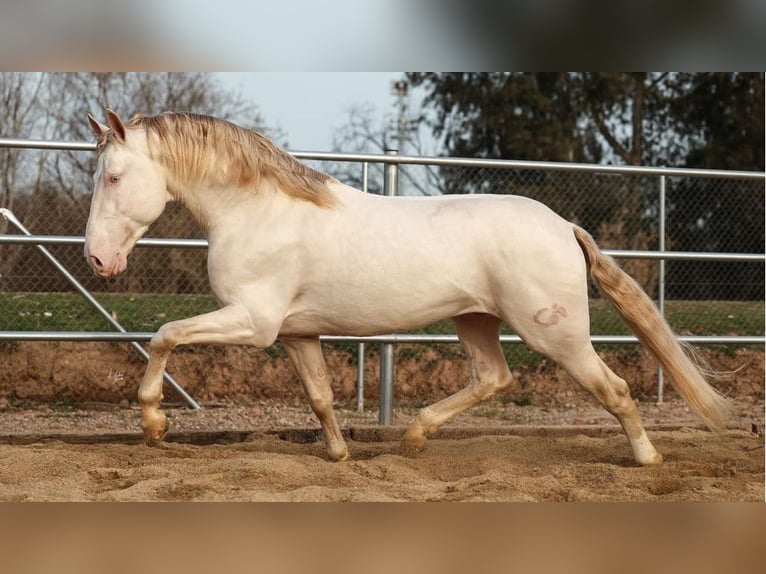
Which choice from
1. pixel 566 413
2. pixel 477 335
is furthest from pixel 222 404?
pixel 477 335

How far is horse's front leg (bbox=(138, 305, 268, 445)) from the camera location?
409 centimetres

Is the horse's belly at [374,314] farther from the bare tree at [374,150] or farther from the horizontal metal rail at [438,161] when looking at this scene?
the bare tree at [374,150]

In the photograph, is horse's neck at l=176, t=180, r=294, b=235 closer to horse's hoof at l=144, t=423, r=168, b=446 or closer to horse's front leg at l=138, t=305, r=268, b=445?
horse's front leg at l=138, t=305, r=268, b=445

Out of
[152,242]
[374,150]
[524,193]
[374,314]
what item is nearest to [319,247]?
[374,314]

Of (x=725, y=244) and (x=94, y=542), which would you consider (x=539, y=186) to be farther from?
(x=94, y=542)

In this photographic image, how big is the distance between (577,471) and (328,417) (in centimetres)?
125

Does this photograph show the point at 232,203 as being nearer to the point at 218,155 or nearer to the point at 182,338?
the point at 218,155

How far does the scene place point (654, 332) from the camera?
15.1ft

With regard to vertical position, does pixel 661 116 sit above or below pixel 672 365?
above

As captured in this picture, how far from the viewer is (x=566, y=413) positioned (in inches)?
297

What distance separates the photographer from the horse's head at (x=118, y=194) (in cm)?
414

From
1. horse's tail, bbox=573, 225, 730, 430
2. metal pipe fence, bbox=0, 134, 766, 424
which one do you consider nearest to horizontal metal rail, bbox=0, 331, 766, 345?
metal pipe fence, bbox=0, 134, 766, 424

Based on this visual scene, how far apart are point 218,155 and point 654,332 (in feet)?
7.51

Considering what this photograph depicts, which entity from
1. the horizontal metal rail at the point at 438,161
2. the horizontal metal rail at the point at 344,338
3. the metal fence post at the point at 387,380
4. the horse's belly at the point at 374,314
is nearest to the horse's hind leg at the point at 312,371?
the horse's belly at the point at 374,314
